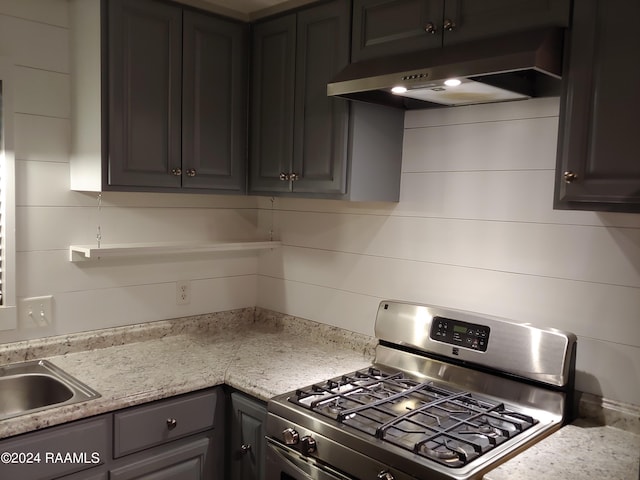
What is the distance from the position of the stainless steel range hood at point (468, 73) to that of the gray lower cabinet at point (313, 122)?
0.14 meters

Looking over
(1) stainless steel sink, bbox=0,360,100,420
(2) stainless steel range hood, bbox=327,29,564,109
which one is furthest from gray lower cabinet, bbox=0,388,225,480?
(2) stainless steel range hood, bbox=327,29,564,109

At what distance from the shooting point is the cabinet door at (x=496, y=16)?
154 cm

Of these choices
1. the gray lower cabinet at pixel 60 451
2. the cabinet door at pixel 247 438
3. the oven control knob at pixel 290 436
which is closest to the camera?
the gray lower cabinet at pixel 60 451

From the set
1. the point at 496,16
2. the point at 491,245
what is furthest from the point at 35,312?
the point at 496,16

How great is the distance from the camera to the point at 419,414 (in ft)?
5.75

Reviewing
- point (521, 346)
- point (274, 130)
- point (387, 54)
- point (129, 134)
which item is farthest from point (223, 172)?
point (521, 346)

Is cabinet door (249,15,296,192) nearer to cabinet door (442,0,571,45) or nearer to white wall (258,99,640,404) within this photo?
white wall (258,99,640,404)

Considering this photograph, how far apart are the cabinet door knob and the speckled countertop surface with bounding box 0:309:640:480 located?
729 millimetres

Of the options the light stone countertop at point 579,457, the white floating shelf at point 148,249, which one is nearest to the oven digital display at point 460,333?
the light stone countertop at point 579,457

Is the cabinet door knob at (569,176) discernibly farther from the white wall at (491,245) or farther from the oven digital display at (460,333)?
the oven digital display at (460,333)

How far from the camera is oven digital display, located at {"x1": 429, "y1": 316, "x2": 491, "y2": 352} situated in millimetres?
1913

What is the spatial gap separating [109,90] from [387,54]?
1.01 meters

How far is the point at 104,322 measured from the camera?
243 centimetres

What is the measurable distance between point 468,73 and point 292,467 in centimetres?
130
